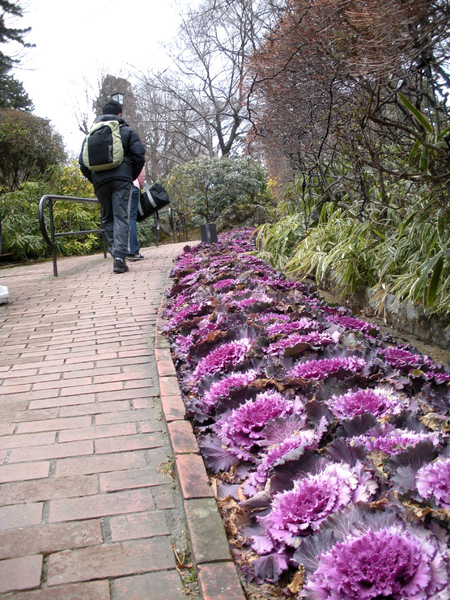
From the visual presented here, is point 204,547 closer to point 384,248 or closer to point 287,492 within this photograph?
point 287,492

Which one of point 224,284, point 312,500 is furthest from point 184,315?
point 312,500

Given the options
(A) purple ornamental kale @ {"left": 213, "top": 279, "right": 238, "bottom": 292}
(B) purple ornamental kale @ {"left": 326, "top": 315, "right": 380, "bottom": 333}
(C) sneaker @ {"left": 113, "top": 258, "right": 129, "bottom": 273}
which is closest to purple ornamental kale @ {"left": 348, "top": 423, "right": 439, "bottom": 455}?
(B) purple ornamental kale @ {"left": 326, "top": 315, "right": 380, "bottom": 333}

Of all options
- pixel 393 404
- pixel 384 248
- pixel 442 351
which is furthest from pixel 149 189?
pixel 393 404

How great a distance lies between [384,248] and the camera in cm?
441

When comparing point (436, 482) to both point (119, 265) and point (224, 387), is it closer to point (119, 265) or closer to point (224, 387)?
point (224, 387)

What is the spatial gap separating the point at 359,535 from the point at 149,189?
6.97 metres

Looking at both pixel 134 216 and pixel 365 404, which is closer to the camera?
pixel 365 404

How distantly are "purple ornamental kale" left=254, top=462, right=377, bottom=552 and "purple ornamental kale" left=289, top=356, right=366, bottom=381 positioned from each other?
29.0 inches

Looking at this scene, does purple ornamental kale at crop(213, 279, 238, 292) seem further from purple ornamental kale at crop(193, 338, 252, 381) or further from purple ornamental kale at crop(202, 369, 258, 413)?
purple ornamental kale at crop(202, 369, 258, 413)

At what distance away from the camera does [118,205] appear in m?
6.59

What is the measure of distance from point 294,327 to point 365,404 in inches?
41.9

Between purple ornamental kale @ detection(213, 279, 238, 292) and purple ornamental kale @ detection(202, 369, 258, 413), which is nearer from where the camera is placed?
purple ornamental kale @ detection(202, 369, 258, 413)

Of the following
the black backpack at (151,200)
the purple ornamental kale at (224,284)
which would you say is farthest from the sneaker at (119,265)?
the purple ornamental kale at (224,284)

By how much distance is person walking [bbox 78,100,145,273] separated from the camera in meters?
6.50
